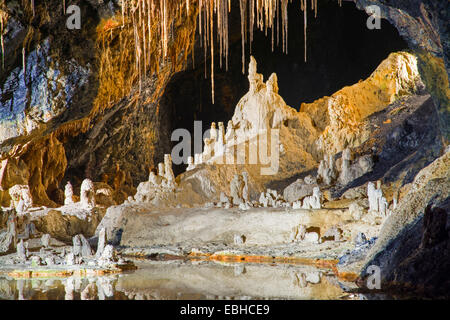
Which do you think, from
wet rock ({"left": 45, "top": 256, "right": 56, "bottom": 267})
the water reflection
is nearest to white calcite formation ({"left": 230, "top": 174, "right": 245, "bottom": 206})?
the water reflection

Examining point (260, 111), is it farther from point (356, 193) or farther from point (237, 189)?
point (356, 193)

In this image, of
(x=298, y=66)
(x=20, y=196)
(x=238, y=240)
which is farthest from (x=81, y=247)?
(x=298, y=66)

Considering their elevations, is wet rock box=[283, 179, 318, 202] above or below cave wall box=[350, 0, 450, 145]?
below

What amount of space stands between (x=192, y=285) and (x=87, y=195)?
57.5ft

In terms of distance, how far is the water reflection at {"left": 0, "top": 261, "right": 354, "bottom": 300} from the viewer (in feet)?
37.2

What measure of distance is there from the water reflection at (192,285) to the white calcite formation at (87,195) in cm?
1312

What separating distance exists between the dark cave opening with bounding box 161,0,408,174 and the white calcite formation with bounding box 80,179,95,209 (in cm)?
1235

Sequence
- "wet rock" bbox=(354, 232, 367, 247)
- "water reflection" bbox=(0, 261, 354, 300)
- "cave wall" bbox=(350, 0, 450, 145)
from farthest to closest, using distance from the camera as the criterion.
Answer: "wet rock" bbox=(354, 232, 367, 247), "cave wall" bbox=(350, 0, 450, 145), "water reflection" bbox=(0, 261, 354, 300)

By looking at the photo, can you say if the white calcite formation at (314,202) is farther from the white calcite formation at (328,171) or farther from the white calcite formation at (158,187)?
the white calcite formation at (158,187)

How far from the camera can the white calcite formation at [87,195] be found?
29125mm

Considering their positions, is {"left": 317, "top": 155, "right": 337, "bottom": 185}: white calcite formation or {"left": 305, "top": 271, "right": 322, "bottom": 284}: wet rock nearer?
{"left": 305, "top": 271, "right": 322, "bottom": 284}: wet rock

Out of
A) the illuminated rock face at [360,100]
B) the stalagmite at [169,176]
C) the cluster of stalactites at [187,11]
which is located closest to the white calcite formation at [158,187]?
the stalagmite at [169,176]

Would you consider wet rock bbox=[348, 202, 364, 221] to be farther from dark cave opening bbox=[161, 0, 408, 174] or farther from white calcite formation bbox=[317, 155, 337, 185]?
dark cave opening bbox=[161, 0, 408, 174]
